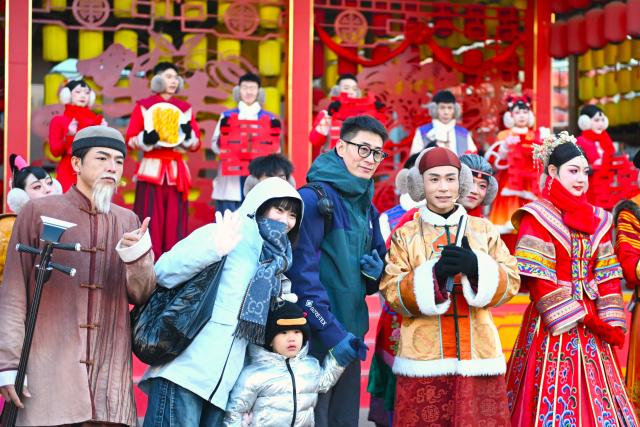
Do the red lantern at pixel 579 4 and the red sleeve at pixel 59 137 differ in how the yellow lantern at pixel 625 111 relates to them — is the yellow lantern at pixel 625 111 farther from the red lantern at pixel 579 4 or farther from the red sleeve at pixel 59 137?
the red sleeve at pixel 59 137

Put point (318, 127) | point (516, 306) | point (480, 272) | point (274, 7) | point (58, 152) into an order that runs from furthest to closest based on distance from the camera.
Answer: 1. point (274, 7)
2. point (318, 127)
3. point (58, 152)
4. point (516, 306)
5. point (480, 272)

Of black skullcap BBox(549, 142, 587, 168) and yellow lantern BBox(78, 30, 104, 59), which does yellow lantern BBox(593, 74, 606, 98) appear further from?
black skullcap BBox(549, 142, 587, 168)

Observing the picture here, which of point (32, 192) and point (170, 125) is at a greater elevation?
point (170, 125)

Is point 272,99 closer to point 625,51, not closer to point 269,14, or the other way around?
point 269,14

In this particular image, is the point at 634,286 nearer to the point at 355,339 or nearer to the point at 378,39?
the point at 355,339

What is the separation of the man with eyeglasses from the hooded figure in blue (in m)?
0.17

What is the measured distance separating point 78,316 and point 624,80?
8.48 m

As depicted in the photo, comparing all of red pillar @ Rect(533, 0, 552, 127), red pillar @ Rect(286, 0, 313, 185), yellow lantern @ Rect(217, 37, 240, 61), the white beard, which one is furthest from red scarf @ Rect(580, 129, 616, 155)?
the white beard

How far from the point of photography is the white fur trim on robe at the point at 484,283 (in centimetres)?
462

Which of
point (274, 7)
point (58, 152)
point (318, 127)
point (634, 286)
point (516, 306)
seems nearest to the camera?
point (634, 286)

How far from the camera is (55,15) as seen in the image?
10.1 metres

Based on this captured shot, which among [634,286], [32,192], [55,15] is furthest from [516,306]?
[55,15]

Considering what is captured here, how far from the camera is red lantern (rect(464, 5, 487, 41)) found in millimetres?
11266

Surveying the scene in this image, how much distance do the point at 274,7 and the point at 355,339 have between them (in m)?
6.54
